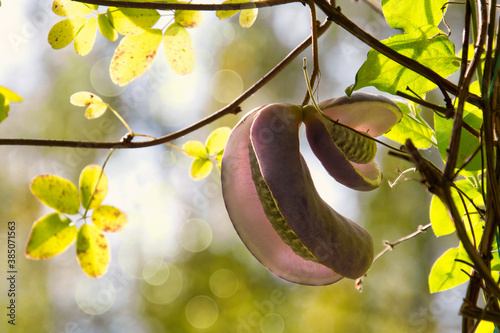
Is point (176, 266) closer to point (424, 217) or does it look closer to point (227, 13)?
point (424, 217)

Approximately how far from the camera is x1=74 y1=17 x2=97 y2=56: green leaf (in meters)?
0.32

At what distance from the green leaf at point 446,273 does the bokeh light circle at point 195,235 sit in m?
1.68

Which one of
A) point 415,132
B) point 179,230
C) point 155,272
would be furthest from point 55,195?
point 155,272

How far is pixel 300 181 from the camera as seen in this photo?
0.65 ft

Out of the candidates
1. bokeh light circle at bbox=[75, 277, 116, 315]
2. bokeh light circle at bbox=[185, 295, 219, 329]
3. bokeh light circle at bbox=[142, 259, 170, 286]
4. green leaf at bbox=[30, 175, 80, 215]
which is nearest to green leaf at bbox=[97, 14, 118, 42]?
green leaf at bbox=[30, 175, 80, 215]

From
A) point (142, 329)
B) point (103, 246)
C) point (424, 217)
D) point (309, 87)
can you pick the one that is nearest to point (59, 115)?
point (142, 329)

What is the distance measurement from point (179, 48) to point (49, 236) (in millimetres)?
160

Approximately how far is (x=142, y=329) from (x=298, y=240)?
198 cm

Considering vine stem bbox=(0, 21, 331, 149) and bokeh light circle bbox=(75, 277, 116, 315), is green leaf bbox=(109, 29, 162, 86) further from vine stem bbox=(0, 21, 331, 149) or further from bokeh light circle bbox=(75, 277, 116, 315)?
bokeh light circle bbox=(75, 277, 116, 315)

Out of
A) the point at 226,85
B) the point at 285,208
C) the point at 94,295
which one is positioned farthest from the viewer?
the point at 226,85

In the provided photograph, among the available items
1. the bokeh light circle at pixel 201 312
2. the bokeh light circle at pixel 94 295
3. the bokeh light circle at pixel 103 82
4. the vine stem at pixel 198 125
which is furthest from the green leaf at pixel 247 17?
the bokeh light circle at pixel 201 312

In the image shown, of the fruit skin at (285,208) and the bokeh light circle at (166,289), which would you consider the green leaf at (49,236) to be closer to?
the fruit skin at (285,208)

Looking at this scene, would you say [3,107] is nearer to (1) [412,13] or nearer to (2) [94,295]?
(1) [412,13]

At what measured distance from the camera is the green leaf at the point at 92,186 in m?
0.35
